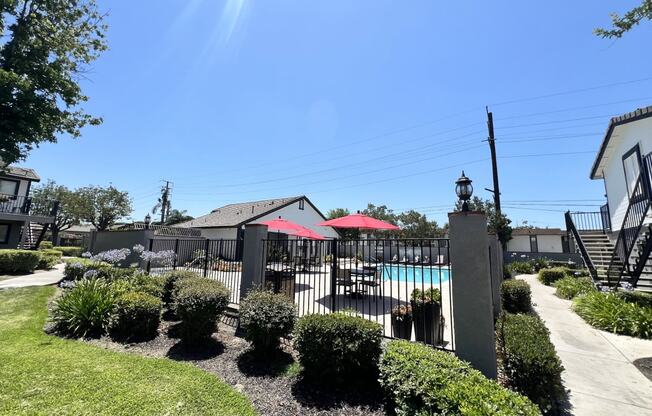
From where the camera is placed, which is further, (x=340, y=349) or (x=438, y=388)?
(x=340, y=349)

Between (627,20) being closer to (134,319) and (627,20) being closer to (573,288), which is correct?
(573,288)

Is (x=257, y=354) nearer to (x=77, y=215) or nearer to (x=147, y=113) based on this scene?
(x=147, y=113)

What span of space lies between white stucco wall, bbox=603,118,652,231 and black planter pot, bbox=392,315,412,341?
40.0ft

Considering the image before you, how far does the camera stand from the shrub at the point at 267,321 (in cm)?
473

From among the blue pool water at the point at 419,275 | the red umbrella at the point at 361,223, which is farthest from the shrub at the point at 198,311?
the blue pool water at the point at 419,275

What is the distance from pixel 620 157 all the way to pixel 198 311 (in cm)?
1849

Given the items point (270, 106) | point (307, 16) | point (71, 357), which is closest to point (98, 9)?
point (270, 106)

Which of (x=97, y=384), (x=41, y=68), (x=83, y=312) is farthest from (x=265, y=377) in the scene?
(x=41, y=68)

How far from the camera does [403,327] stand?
16.9 ft

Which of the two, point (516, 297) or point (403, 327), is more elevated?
point (516, 297)

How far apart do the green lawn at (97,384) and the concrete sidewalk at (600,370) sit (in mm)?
4499

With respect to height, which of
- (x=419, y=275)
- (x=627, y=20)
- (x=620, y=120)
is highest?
(x=620, y=120)

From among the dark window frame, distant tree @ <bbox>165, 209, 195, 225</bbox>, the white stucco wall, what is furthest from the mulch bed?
distant tree @ <bbox>165, 209, 195, 225</bbox>

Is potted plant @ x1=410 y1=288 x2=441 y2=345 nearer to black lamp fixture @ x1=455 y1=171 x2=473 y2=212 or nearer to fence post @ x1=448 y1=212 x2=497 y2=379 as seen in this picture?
fence post @ x1=448 y1=212 x2=497 y2=379
